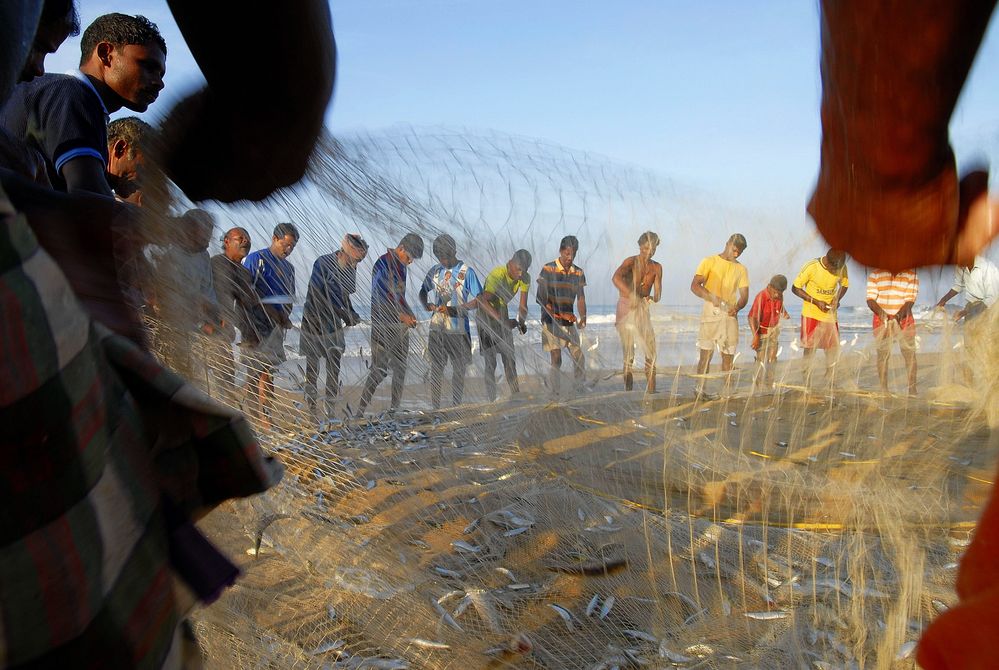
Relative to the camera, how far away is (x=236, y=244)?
1.30 meters

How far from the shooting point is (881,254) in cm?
83

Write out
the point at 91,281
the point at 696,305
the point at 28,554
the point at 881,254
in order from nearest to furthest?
1. the point at 28,554
2. the point at 881,254
3. the point at 91,281
4. the point at 696,305

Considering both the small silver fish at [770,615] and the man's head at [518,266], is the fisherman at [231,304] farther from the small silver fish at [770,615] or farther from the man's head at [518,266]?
the small silver fish at [770,615]

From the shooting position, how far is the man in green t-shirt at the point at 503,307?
138 cm

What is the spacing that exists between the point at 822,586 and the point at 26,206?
1.98 metres

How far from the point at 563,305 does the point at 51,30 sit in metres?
1.25

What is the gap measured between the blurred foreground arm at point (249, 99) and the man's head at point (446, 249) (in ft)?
1.04

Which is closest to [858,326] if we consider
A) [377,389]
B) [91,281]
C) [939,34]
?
[939,34]

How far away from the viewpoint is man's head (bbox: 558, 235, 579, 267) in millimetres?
1420

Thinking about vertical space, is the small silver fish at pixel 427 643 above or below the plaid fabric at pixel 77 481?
below

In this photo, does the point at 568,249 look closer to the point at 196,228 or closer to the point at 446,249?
the point at 446,249

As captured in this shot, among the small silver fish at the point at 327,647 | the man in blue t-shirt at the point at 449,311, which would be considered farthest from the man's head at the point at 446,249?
the small silver fish at the point at 327,647

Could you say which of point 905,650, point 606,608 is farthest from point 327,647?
point 905,650

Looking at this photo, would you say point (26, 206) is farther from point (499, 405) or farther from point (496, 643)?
point (496, 643)
